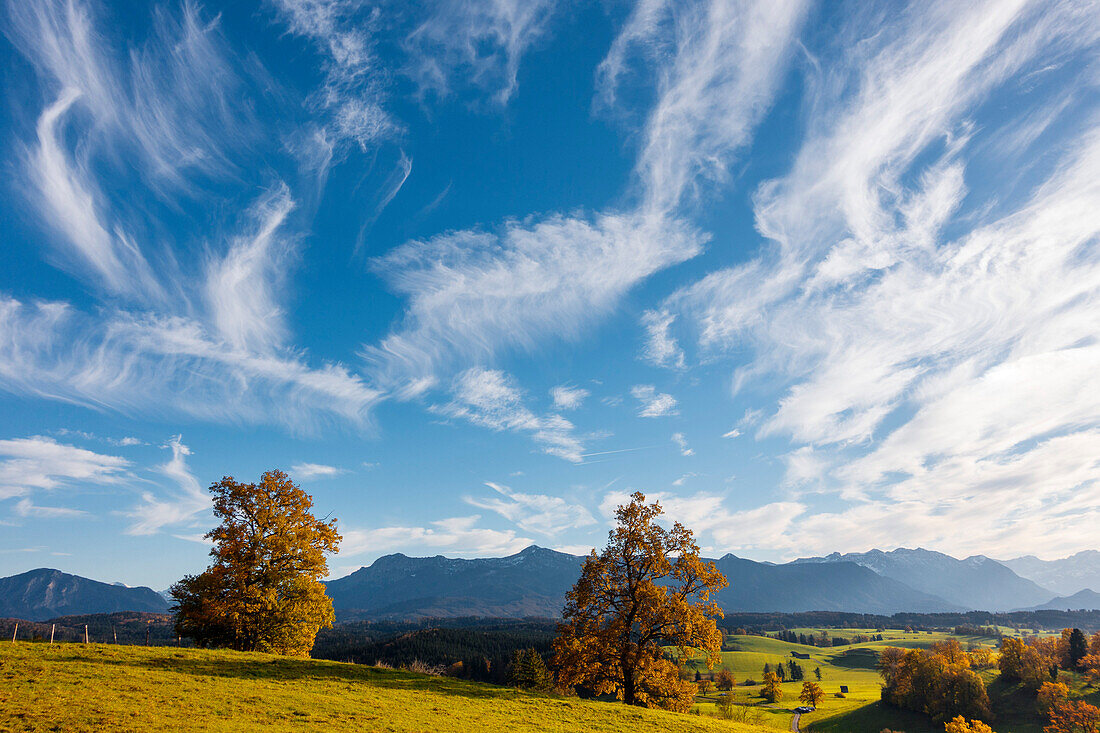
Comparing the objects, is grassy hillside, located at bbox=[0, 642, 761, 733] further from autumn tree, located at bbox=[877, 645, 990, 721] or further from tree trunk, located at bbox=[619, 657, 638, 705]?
autumn tree, located at bbox=[877, 645, 990, 721]

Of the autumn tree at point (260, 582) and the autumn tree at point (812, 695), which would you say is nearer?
the autumn tree at point (260, 582)

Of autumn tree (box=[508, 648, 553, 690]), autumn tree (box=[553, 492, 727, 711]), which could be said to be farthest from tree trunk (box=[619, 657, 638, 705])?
autumn tree (box=[508, 648, 553, 690])

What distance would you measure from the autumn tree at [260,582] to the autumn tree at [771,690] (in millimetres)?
185157

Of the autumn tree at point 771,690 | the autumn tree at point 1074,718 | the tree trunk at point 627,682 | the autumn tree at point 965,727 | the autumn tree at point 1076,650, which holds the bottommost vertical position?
the autumn tree at point 771,690

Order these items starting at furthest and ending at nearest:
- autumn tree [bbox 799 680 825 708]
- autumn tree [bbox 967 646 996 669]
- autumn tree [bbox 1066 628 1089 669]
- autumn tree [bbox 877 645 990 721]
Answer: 1. autumn tree [bbox 799 680 825 708]
2. autumn tree [bbox 967 646 996 669]
3. autumn tree [bbox 1066 628 1089 669]
4. autumn tree [bbox 877 645 990 721]

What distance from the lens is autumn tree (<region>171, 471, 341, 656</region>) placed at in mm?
46469

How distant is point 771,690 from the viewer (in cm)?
18338

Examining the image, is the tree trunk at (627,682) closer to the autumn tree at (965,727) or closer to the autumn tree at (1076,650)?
the autumn tree at (965,727)

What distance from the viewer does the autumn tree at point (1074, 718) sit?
343 ft

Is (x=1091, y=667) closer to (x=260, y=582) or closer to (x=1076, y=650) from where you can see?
(x=1076, y=650)

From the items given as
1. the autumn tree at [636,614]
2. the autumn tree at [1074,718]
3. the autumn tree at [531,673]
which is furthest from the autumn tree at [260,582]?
the autumn tree at [1074,718]

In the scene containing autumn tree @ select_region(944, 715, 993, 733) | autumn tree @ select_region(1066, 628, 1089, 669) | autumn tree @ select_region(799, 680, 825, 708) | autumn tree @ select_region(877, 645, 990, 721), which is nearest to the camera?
autumn tree @ select_region(944, 715, 993, 733)

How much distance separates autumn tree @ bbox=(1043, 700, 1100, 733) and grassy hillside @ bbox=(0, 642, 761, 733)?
11969 cm

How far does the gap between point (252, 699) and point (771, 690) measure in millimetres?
203537
